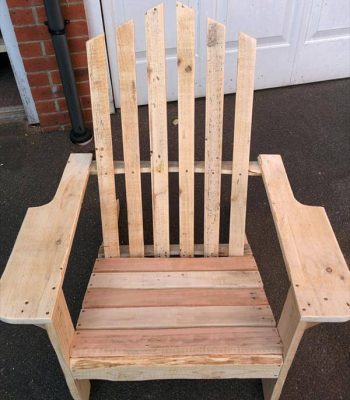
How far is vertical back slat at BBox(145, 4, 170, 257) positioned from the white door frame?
5.18 ft

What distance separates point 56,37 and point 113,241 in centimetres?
147

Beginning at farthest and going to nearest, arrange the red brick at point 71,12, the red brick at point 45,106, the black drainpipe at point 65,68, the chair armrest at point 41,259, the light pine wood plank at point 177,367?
1. the red brick at point 45,106
2. the red brick at point 71,12
3. the black drainpipe at point 65,68
4. the light pine wood plank at point 177,367
5. the chair armrest at point 41,259

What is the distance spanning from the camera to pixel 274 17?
2900mm

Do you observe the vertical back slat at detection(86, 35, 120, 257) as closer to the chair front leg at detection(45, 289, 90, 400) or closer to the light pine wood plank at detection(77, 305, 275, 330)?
the light pine wood plank at detection(77, 305, 275, 330)

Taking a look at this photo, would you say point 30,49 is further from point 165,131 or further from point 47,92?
point 165,131

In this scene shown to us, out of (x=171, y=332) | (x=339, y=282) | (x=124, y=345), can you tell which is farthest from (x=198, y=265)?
(x=339, y=282)

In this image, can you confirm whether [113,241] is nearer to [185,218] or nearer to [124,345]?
[185,218]

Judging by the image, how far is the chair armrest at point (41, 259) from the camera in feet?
3.30

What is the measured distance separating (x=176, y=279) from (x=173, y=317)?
17cm

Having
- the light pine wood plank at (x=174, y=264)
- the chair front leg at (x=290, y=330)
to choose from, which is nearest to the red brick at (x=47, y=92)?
the light pine wood plank at (x=174, y=264)

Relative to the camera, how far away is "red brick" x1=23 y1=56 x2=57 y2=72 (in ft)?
8.41

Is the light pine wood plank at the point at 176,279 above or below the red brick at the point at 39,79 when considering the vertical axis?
below

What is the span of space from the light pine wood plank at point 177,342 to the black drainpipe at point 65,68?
5.76ft

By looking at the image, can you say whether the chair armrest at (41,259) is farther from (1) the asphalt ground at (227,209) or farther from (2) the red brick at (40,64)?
(2) the red brick at (40,64)
